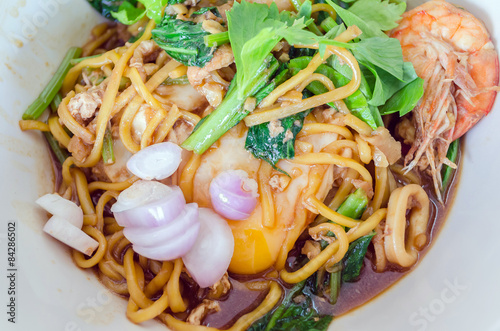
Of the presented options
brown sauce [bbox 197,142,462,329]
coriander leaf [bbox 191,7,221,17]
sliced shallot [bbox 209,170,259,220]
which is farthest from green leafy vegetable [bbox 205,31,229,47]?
brown sauce [bbox 197,142,462,329]

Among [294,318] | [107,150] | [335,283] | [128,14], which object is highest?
[128,14]

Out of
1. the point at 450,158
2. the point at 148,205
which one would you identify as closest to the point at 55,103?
the point at 148,205

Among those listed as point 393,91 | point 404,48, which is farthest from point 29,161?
point 404,48

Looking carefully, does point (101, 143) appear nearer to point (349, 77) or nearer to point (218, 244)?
point (218, 244)

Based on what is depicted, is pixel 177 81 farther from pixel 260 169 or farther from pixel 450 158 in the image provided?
pixel 450 158

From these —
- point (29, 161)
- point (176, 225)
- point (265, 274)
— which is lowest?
point (265, 274)

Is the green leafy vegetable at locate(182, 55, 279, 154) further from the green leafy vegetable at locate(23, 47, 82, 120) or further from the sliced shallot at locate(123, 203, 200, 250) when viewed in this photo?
the green leafy vegetable at locate(23, 47, 82, 120)

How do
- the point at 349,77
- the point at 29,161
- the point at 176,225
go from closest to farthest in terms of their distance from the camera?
the point at 176,225
the point at 349,77
the point at 29,161
